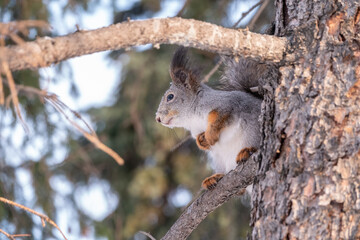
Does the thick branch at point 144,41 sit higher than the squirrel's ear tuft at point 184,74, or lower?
lower

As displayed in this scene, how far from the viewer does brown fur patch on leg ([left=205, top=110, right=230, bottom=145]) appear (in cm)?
216

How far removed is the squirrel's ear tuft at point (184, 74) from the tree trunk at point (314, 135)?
103cm

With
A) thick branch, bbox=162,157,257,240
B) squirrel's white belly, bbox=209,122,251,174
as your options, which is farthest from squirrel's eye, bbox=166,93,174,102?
thick branch, bbox=162,157,257,240

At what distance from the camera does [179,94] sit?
2539 millimetres

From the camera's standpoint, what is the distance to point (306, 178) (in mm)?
1376

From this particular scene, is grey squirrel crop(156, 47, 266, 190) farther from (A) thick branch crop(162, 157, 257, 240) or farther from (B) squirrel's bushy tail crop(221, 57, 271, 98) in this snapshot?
(A) thick branch crop(162, 157, 257, 240)

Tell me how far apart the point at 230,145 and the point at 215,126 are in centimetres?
11

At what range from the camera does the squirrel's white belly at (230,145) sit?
2.11 metres

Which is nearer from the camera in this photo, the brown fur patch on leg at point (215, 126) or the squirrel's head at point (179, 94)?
the brown fur patch on leg at point (215, 126)

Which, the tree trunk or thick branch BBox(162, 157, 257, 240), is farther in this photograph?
thick branch BBox(162, 157, 257, 240)

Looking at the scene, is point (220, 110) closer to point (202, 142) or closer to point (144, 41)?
point (202, 142)

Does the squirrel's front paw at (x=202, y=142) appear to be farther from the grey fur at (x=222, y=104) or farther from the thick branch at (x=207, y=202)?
the thick branch at (x=207, y=202)

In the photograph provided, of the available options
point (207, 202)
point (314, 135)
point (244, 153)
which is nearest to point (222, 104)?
point (244, 153)

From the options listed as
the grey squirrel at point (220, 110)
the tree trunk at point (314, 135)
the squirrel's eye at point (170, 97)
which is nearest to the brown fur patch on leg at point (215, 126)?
the grey squirrel at point (220, 110)
